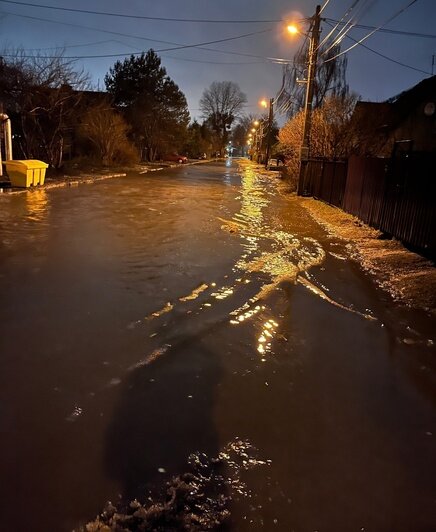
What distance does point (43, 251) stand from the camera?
881cm

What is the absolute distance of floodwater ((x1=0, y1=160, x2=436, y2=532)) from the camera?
2.77 meters

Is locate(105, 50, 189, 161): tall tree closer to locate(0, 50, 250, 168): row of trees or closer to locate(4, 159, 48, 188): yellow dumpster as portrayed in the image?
locate(0, 50, 250, 168): row of trees

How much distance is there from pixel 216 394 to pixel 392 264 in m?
5.98

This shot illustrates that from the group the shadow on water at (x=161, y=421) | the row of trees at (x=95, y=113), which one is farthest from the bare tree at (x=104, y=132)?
the shadow on water at (x=161, y=421)

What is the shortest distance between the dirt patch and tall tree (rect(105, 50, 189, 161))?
147 ft

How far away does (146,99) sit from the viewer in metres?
55.0

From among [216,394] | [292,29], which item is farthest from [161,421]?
[292,29]

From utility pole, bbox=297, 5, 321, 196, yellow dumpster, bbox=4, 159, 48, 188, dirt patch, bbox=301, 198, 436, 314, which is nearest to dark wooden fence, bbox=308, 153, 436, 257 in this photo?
dirt patch, bbox=301, 198, 436, 314

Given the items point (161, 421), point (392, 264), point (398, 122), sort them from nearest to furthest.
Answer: point (161, 421) → point (392, 264) → point (398, 122)

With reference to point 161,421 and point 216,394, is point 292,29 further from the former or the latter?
point 161,421

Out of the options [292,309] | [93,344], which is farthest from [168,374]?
[292,309]

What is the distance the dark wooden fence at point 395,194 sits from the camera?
9.08m

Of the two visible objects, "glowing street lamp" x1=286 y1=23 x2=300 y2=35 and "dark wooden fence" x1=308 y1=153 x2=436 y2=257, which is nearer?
"dark wooden fence" x1=308 y1=153 x2=436 y2=257

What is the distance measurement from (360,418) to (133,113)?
5428cm
